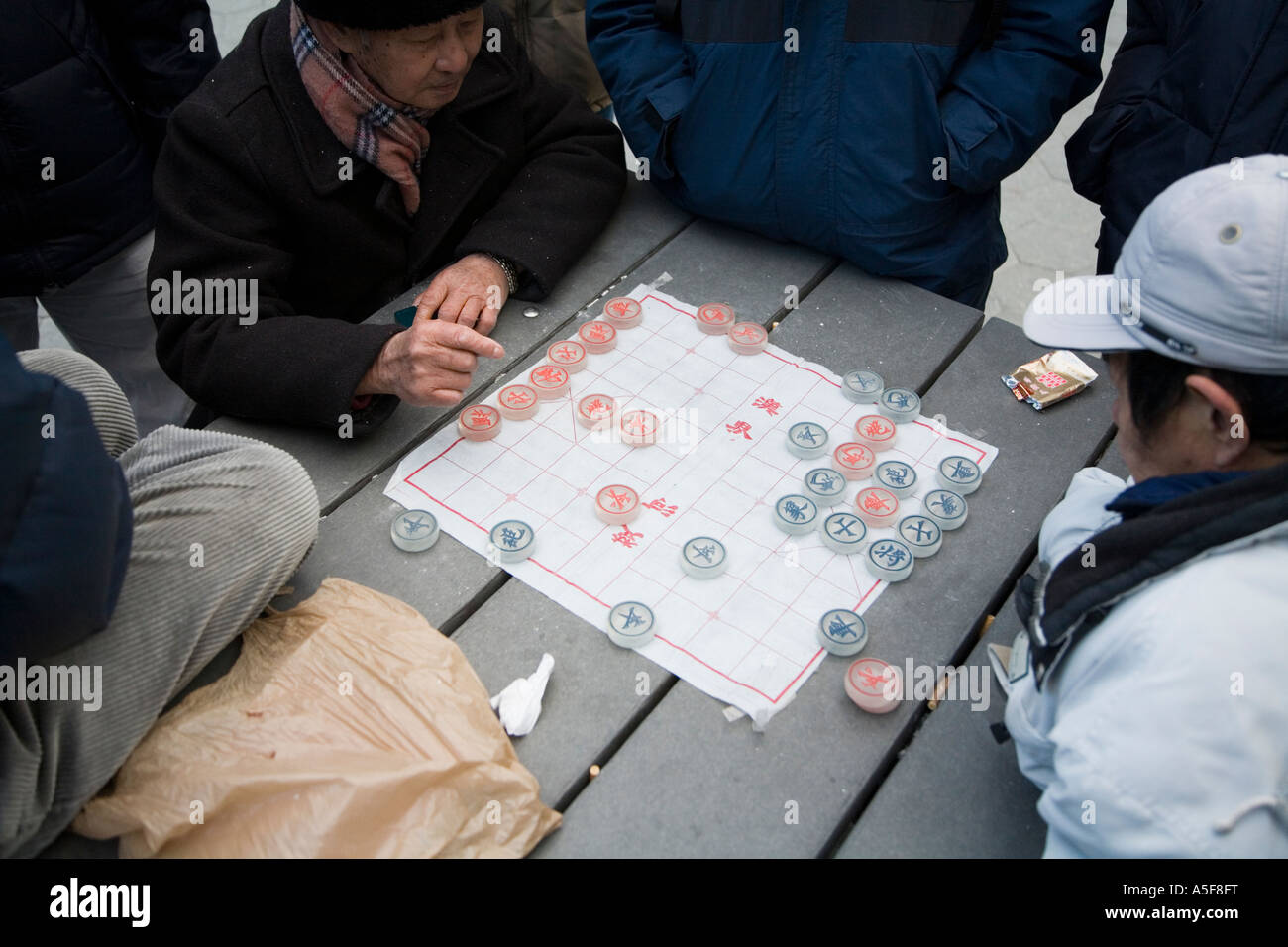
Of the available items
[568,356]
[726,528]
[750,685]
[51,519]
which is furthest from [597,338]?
[51,519]

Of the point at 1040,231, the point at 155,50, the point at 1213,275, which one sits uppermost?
the point at 1213,275

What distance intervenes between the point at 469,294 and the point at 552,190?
34 cm

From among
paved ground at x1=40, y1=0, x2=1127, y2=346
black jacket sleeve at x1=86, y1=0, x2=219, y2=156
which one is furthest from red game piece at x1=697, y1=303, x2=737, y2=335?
paved ground at x1=40, y1=0, x2=1127, y2=346

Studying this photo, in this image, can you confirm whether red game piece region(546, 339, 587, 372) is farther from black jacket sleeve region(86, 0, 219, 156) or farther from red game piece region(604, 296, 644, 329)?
black jacket sleeve region(86, 0, 219, 156)

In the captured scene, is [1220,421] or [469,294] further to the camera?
[469,294]

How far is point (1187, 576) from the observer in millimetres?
1034

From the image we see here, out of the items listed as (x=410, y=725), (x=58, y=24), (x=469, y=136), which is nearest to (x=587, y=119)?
(x=469, y=136)

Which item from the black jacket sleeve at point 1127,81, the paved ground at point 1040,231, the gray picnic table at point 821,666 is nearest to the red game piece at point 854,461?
the gray picnic table at point 821,666

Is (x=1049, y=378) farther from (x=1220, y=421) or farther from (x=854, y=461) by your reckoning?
(x=1220, y=421)

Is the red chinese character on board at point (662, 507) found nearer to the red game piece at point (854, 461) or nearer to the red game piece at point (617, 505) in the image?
the red game piece at point (617, 505)

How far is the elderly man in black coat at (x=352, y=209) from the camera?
168cm

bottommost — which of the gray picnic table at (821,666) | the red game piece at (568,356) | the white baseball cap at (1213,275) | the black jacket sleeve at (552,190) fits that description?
the gray picnic table at (821,666)

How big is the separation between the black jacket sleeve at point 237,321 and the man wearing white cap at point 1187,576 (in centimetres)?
115

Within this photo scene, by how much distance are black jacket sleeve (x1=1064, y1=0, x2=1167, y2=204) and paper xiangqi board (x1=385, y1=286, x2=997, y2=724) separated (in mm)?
726
